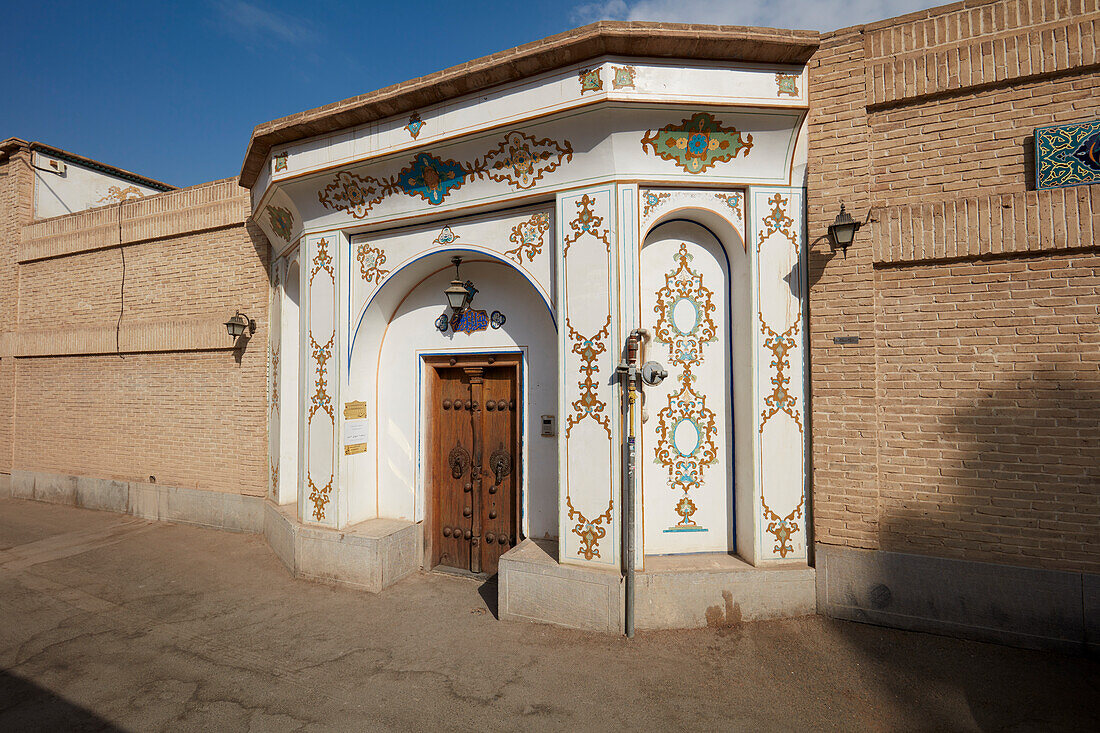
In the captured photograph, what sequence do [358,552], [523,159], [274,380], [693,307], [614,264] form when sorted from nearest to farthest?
[614,264] → [523,159] → [693,307] → [358,552] → [274,380]

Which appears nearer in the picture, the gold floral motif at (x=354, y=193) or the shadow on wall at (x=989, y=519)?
the shadow on wall at (x=989, y=519)

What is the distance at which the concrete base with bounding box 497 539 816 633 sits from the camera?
14.5ft

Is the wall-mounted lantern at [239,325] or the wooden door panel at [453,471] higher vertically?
the wall-mounted lantern at [239,325]

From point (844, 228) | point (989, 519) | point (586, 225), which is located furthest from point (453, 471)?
point (989, 519)

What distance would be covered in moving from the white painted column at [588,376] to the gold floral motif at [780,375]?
4.50 feet

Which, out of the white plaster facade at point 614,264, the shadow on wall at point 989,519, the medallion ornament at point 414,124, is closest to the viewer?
the shadow on wall at point 989,519

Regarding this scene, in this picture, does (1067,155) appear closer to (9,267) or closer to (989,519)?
(989,519)

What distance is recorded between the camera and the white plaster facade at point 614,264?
14.9 feet

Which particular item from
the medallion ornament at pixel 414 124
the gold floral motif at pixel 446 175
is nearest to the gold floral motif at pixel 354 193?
the gold floral motif at pixel 446 175

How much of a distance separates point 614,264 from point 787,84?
2.18m

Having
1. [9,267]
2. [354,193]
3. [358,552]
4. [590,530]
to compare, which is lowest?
[358,552]

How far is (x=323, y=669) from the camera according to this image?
3.96 meters

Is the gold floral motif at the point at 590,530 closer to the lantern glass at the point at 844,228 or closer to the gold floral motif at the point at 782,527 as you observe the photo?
the gold floral motif at the point at 782,527

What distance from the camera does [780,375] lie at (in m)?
4.66
